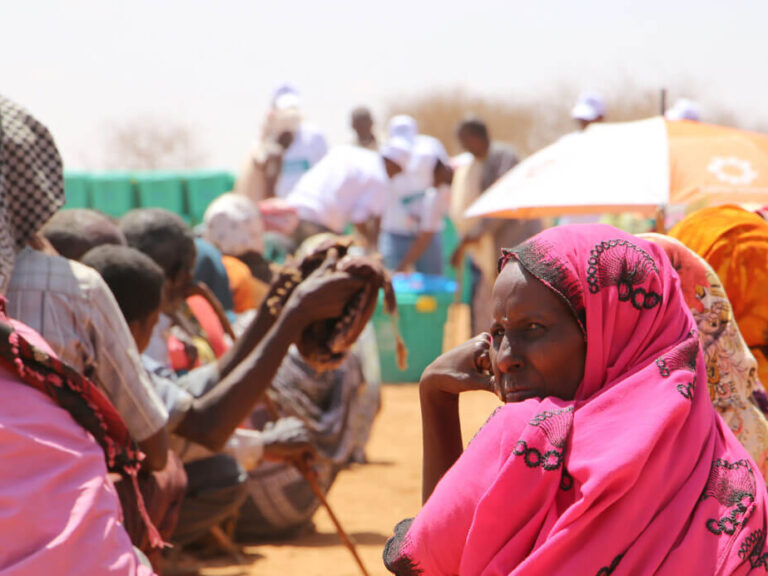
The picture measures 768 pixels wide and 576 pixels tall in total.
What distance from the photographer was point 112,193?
657 inches

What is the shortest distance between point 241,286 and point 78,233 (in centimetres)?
317

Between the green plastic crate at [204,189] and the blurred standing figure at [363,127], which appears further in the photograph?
the green plastic crate at [204,189]

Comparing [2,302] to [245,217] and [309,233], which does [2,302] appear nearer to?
[245,217]

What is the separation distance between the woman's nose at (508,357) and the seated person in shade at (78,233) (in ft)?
8.81

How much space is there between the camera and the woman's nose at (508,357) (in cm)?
231

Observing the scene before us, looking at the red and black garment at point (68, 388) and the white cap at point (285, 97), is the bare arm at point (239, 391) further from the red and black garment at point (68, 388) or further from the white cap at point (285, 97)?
the white cap at point (285, 97)

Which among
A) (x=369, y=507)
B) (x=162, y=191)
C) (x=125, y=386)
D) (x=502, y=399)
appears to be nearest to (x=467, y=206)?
(x=369, y=507)

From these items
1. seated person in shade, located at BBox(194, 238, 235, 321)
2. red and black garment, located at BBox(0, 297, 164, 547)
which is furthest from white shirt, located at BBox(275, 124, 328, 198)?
red and black garment, located at BBox(0, 297, 164, 547)

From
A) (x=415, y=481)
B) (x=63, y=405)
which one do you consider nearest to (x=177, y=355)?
(x=63, y=405)

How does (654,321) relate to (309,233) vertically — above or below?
above

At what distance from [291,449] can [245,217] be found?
341 cm

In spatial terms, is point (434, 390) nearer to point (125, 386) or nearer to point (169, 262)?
point (125, 386)

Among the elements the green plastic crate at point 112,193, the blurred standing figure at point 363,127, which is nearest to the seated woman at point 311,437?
the blurred standing figure at point 363,127

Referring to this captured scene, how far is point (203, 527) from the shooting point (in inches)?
210
